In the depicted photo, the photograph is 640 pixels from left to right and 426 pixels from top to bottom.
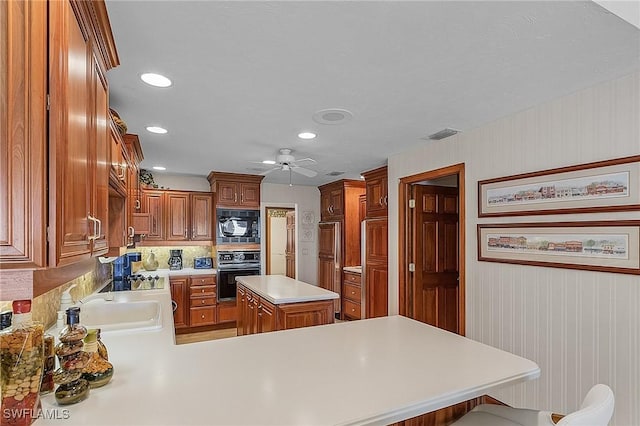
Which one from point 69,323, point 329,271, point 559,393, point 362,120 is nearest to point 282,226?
point 329,271

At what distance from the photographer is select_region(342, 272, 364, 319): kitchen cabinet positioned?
519 centimetres

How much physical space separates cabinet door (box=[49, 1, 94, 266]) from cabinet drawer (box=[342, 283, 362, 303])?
14.5ft

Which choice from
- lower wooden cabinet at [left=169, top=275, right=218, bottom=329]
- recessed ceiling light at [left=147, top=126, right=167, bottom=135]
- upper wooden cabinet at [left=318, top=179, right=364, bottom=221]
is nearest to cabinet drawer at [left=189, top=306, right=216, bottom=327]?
lower wooden cabinet at [left=169, top=275, right=218, bottom=329]

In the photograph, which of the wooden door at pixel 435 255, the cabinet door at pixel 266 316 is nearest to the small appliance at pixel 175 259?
the cabinet door at pixel 266 316

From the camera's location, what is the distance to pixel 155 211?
198 inches

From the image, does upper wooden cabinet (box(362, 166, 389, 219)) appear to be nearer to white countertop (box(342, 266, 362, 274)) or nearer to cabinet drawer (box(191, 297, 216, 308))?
white countertop (box(342, 266, 362, 274))

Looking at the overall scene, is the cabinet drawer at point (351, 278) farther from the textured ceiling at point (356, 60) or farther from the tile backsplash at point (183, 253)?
the textured ceiling at point (356, 60)

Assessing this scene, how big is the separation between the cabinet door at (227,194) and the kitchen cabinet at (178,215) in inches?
10.6

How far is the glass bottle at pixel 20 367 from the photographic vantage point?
0.91 m

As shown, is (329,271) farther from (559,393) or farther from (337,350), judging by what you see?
(337,350)

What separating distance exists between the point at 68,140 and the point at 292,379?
1097mm

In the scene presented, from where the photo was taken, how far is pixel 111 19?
4.73 feet

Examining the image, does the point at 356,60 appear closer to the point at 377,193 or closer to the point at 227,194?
the point at 377,193

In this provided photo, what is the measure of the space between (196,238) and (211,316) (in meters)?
1.22
